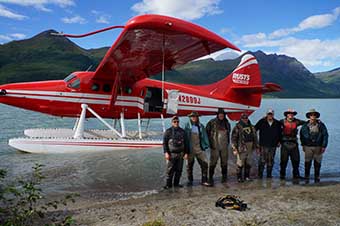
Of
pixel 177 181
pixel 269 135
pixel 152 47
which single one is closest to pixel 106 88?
pixel 152 47

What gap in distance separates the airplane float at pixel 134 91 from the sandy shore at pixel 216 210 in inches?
123

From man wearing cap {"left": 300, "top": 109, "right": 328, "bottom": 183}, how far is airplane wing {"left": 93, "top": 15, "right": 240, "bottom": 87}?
249 centimetres

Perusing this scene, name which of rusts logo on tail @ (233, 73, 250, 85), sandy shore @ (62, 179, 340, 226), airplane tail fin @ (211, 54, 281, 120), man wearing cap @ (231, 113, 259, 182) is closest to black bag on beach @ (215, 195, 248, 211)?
sandy shore @ (62, 179, 340, 226)

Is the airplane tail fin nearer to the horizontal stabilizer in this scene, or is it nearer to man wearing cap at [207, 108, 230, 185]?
the horizontal stabilizer

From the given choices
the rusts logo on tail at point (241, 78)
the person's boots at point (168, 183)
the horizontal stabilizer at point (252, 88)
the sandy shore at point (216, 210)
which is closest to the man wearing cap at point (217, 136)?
the person's boots at point (168, 183)

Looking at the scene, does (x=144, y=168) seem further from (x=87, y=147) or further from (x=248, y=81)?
(x=248, y=81)

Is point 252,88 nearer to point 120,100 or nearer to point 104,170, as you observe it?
point 120,100

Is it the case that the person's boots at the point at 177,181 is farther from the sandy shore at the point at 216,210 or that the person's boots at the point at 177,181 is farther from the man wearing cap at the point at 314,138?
the man wearing cap at the point at 314,138

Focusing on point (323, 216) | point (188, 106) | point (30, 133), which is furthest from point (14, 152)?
point (323, 216)

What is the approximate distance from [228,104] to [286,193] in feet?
27.8

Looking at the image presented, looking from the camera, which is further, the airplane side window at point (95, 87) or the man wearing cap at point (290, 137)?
the airplane side window at point (95, 87)

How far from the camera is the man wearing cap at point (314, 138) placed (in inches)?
265

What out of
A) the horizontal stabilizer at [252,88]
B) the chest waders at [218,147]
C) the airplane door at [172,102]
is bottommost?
the chest waders at [218,147]

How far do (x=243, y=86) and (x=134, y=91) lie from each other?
5153mm
